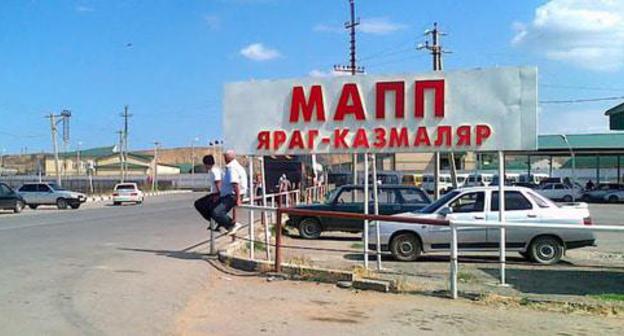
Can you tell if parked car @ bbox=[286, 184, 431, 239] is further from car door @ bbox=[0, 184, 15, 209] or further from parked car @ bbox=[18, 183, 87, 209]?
parked car @ bbox=[18, 183, 87, 209]

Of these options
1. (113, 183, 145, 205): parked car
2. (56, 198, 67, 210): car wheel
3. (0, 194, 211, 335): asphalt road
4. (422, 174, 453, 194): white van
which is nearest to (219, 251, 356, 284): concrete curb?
(0, 194, 211, 335): asphalt road

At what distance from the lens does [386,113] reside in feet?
37.9

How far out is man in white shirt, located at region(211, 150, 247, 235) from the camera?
42.9 ft

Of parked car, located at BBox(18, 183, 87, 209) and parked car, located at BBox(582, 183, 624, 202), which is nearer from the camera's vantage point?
parked car, located at BBox(18, 183, 87, 209)

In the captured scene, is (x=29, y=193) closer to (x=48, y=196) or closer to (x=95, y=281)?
(x=48, y=196)

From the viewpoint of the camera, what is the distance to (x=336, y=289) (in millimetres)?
9992

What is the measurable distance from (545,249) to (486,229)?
1163mm

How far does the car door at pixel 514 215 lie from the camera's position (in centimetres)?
1344

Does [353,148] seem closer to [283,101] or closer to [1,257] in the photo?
[283,101]

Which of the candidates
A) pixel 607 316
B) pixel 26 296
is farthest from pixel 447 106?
pixel 26 296

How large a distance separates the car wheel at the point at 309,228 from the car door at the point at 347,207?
9.9 inches

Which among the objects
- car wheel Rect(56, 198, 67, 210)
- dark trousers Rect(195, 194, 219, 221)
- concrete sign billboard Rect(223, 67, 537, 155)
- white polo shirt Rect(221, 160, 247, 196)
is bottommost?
car wheel Rect(56, 198, 67, 210)

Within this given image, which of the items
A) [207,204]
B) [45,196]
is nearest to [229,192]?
[207,204]

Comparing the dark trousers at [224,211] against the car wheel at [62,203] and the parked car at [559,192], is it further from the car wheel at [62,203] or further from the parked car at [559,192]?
the parked car at [559,192]
